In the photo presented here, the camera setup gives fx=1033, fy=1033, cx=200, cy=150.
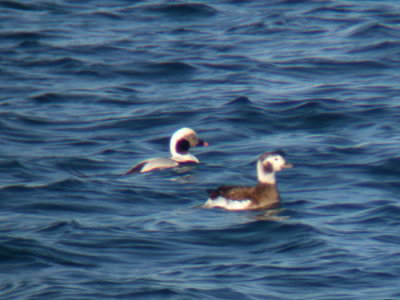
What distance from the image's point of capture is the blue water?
9.26 m

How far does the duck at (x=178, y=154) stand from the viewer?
1376 cm

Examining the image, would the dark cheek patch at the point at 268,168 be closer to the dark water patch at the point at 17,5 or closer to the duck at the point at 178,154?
the duck at the point at 178,154

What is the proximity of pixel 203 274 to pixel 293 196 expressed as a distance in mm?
3845

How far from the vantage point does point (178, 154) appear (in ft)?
47.7

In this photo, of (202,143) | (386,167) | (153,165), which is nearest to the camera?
(153,165)

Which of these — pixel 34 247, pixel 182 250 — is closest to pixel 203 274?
pixel 182 250

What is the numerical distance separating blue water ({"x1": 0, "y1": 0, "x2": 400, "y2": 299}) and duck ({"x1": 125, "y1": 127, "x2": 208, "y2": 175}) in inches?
7.2

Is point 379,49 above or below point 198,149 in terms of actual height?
above

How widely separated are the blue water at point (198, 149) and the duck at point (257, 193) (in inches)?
4.9

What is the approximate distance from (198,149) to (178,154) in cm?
148

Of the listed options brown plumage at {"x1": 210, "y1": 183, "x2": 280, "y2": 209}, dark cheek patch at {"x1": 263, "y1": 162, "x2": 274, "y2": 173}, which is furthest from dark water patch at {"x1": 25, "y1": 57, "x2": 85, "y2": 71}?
brown plumage at {"x1": 210, "y1": 183, "x2": 280, "y2": 209}

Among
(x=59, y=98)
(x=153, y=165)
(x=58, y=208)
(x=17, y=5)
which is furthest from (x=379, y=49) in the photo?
(x=58, y=208)

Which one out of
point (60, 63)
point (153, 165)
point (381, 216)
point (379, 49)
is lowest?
point (381, 216)

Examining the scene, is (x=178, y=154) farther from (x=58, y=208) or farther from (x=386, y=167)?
(x=58, y=208)
